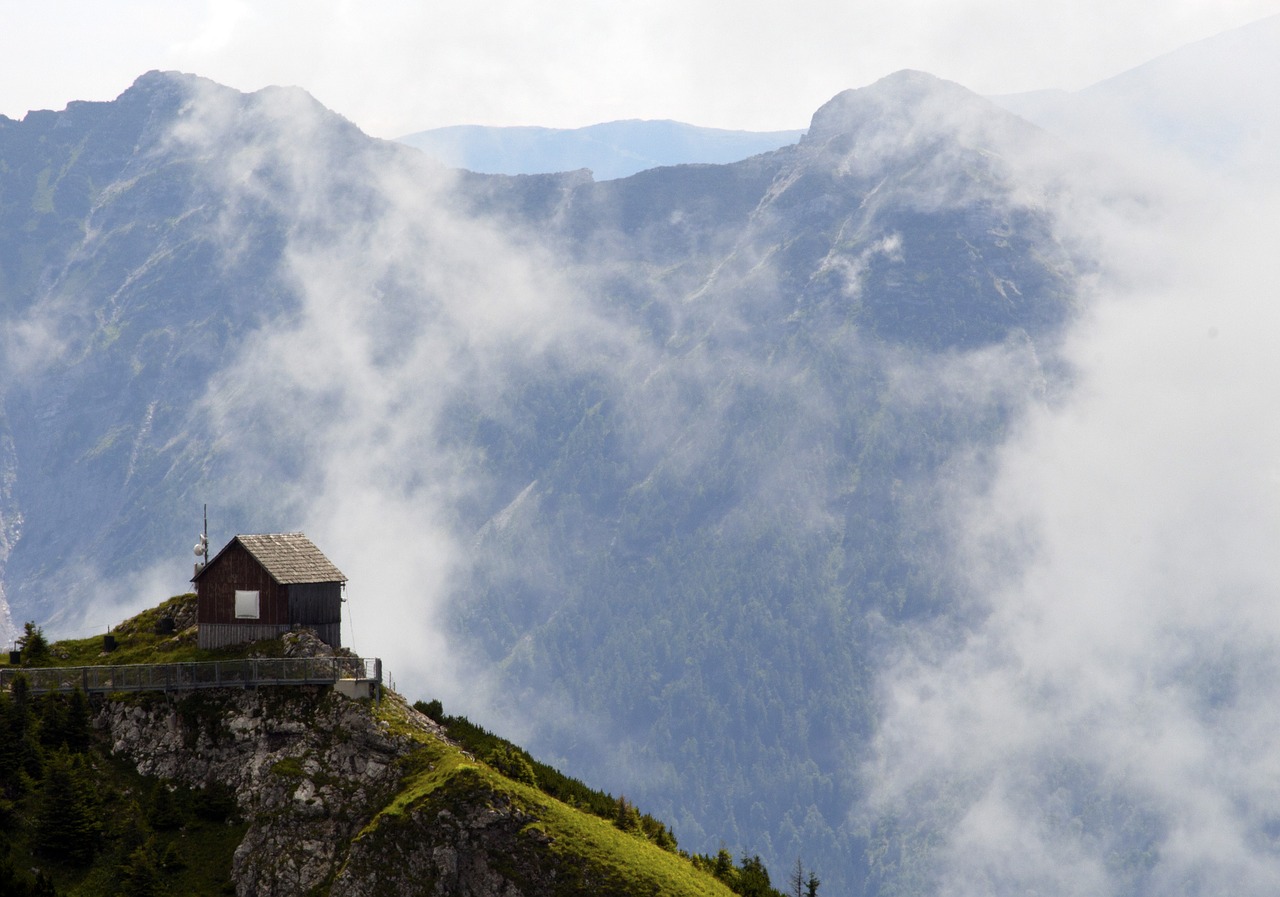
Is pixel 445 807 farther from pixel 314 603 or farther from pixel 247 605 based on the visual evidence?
pixel 247 605

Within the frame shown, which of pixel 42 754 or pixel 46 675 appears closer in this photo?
pixel 42 754

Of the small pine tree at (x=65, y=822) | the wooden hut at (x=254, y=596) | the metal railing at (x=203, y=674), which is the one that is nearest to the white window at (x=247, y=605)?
the wooden hut at (x=254, y=596)

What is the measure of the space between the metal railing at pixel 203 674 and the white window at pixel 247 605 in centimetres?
380

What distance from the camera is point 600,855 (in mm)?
62094

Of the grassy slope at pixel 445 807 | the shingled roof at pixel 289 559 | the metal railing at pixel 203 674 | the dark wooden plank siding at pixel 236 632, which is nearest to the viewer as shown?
the grassy slope at pixel 445 807

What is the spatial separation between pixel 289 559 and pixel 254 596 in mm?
2964

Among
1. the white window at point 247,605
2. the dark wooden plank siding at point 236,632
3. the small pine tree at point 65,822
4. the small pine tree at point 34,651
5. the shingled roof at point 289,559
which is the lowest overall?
the small pine tree at point 65,822

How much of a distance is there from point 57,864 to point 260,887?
29.6ft

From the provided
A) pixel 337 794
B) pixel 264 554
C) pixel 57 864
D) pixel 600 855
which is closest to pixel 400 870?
pixel 337 794

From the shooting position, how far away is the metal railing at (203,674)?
219ft

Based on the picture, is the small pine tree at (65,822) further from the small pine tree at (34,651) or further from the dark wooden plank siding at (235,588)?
the dark wooden plank siding at (235,588)

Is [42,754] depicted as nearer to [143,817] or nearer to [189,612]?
[143,817]

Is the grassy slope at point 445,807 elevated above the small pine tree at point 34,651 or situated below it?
below

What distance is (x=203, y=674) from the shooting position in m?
67.9
